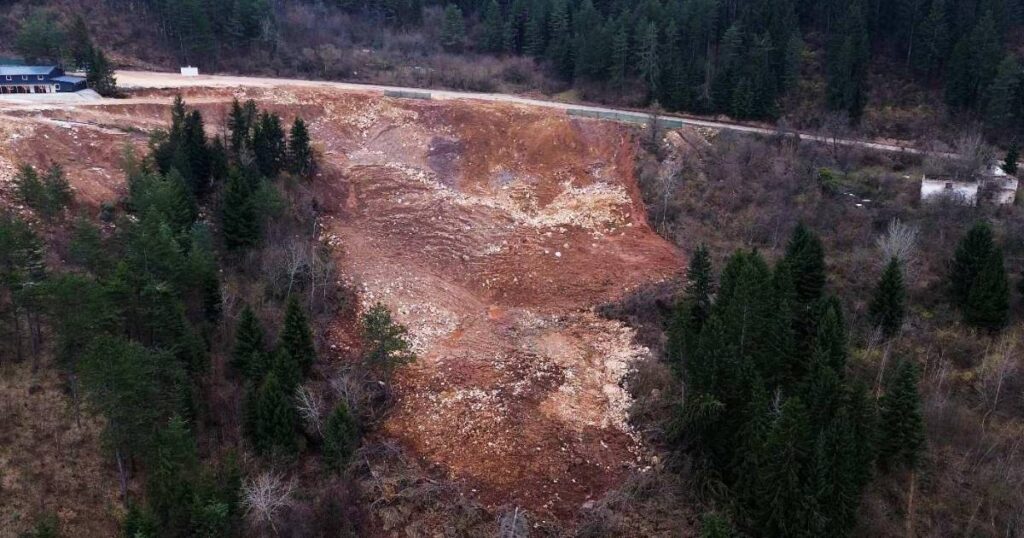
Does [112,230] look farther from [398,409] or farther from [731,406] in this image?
[731,406]

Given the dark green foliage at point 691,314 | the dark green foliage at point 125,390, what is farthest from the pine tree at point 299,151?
the dark green foliage at point 691,314

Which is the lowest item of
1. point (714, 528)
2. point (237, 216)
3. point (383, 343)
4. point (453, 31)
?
point (714, 528)

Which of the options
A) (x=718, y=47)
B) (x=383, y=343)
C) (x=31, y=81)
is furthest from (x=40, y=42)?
(x=718, y=47)

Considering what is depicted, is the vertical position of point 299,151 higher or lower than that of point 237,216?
higher

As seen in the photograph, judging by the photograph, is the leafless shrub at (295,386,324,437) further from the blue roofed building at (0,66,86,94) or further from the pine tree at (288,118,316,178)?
the blue roofed building at (0,66,86,94)

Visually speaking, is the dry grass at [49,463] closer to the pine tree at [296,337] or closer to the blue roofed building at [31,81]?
the pine tree at [296,337]

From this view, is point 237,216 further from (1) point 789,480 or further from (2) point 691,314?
(1) point 789,480

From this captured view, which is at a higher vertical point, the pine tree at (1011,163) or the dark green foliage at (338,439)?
the pine tree at (1011,163)

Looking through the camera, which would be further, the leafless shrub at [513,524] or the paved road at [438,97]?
the paved road at [438,97]
